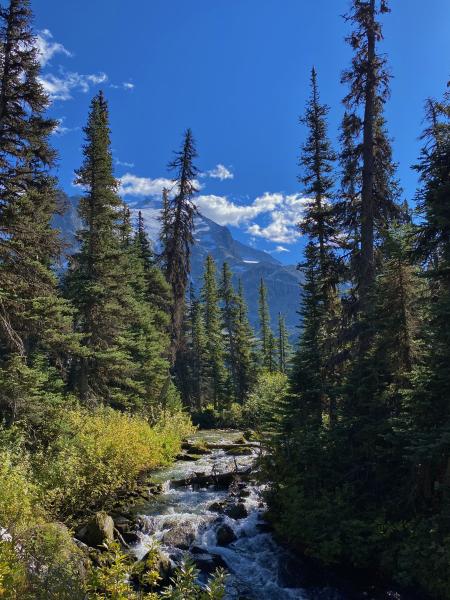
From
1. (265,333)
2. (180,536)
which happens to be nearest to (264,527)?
(180,536)

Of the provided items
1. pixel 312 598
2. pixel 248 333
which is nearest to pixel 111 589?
pixel 312 598

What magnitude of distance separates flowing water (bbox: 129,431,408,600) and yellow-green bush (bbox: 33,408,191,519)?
4.80 feet

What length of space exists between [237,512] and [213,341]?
1582 inches

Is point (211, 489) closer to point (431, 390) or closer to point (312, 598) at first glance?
point (312, 598)

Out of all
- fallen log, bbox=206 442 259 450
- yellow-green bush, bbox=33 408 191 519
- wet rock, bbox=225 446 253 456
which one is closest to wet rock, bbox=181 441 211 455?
fallen log, bbox=206 442 259 450

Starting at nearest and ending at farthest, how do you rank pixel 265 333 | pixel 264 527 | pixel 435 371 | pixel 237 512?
pixel 435 371 → pixel 264 527 → pixel 237 512 → pixel 265 333

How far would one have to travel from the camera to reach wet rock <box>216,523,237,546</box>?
11.4m

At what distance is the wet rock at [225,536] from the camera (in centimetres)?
1144

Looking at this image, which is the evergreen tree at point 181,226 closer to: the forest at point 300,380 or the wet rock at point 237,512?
the forest at point 300,380

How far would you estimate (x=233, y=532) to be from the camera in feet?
38.5

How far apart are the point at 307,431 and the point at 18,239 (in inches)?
421

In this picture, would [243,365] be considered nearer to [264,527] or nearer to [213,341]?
[213,341]

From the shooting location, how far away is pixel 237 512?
12766 millimetres

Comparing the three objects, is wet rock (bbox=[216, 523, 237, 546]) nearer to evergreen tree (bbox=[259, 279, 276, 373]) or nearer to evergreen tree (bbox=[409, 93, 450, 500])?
evergreen tree (bbox=[409, 93, 450, 500])
